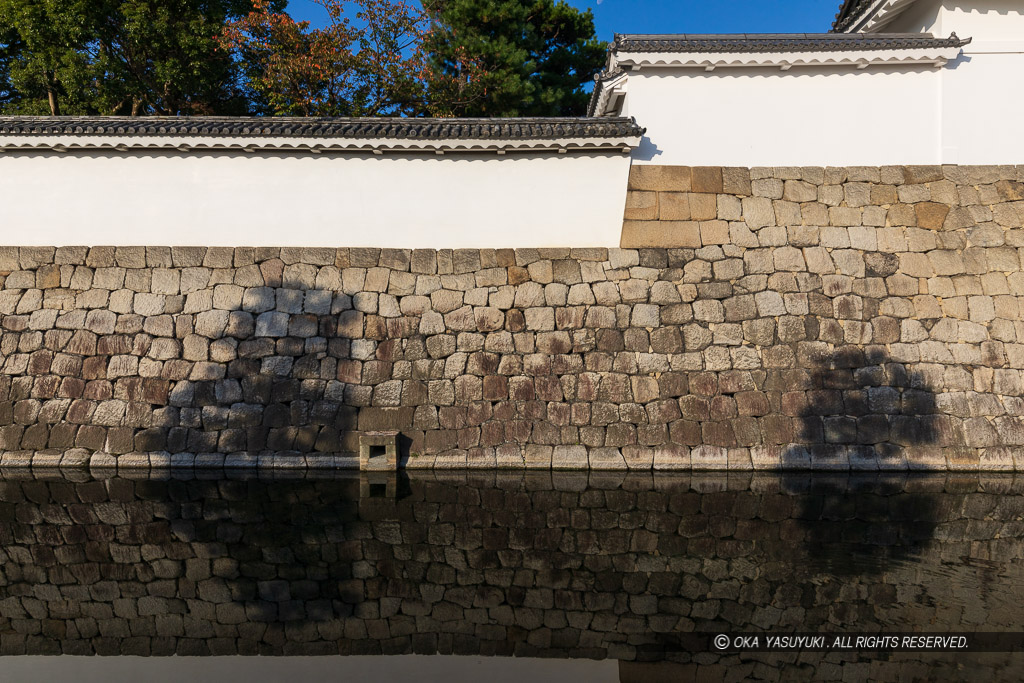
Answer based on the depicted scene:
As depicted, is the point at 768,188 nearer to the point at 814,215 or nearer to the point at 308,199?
the point at 814,215

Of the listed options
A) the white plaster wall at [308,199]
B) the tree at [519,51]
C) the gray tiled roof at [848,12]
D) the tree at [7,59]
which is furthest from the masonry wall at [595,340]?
the tree at [7,59]

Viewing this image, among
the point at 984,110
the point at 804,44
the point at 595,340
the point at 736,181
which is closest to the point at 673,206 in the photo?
the point at 736,181

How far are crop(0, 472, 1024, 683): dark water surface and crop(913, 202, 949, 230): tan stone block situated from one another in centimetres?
313

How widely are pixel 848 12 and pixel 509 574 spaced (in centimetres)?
965

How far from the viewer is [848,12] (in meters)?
10.6

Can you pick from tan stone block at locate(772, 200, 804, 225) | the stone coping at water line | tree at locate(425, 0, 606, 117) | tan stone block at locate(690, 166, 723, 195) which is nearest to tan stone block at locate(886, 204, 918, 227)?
tan stone block at locate(772, 200, 804, 225)

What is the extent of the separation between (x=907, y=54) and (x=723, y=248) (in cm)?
288

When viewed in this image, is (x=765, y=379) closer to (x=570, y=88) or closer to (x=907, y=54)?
(x=907, y=54)

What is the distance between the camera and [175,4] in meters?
14.3

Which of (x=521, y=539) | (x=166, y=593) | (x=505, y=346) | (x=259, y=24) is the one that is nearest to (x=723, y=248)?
(x=505, y=346)

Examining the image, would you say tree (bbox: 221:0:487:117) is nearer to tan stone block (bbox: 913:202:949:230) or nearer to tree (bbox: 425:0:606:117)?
tree (bbox: 425:0:606:117)

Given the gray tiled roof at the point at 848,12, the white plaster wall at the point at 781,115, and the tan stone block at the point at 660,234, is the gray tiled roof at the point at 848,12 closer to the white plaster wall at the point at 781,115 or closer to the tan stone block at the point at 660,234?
the white plaster wall at the point at 781,115

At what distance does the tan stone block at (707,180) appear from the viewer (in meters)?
8.62

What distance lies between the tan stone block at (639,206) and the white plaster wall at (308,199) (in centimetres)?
10
